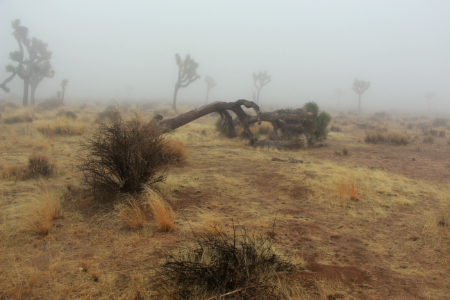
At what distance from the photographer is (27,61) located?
90.1 ft

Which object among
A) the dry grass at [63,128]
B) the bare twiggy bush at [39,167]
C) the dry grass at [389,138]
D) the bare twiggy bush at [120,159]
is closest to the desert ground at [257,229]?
the bare twiggy bush at [39,167]

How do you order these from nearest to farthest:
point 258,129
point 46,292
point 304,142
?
point 46,292 < point 304,142 < point 258,129

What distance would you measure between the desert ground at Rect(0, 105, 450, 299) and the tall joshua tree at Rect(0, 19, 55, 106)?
76.7 feet

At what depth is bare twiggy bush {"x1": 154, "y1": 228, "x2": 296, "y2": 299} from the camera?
231cm

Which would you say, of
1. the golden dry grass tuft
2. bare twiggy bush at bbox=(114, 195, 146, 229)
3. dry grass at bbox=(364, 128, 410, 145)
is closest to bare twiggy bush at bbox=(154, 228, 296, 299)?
bare twiggy bush at bbox=(114, 195, 146, 229)

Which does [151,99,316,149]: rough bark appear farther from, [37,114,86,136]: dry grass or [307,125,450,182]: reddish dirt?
[37,114,86,136]: dry grass

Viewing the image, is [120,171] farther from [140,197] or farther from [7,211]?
[7,211]

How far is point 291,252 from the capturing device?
329cm

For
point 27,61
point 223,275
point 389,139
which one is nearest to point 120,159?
point 223,275

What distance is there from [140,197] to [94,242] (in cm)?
143

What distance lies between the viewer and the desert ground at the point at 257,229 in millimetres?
2645

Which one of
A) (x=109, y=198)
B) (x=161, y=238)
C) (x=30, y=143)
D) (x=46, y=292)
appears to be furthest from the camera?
(x=30, y=143)

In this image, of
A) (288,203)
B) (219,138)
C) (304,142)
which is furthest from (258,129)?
(288,203)

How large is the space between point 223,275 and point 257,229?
4.89ft
